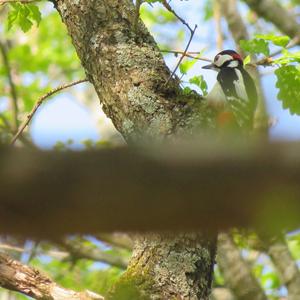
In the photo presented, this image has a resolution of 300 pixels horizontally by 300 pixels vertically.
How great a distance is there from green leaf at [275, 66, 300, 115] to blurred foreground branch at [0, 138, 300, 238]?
254cm

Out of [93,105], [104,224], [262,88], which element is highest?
[93,105]

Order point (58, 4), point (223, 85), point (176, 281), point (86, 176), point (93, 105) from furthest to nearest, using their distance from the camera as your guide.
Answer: point (93, 105), point (223, 85), point (58, 4), point (176, 281), point (86, 176)

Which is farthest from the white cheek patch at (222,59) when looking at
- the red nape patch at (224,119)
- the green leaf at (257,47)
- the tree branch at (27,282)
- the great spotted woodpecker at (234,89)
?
the tree branch at (27,282)

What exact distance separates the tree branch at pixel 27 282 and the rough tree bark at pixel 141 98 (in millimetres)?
589

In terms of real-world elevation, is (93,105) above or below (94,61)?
above

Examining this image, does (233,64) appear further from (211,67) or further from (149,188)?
(149,188)

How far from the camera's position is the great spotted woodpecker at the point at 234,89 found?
374 centimetres

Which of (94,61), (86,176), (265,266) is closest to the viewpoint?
(86,176)

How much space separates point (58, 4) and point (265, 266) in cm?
520

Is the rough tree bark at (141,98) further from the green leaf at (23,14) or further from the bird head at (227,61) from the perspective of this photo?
the bird head at (227,61)

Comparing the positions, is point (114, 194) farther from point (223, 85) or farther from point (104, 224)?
point (223, 85)

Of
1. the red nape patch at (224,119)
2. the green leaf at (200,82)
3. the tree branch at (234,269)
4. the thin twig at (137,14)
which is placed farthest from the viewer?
the tree branch at (234,269)

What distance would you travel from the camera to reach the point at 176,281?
2.20m

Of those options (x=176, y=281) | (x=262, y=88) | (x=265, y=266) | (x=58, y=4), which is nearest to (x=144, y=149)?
(x=176, y=281)
